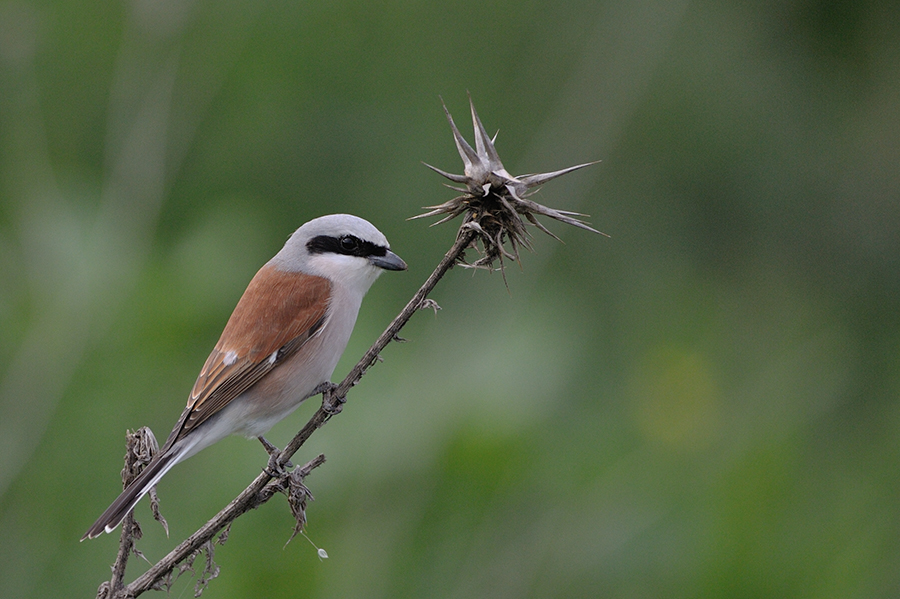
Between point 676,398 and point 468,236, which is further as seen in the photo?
point 676,398

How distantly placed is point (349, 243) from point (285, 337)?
321mm

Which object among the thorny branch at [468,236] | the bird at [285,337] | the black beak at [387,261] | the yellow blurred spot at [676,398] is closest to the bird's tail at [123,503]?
the thorny branch at [468,236]

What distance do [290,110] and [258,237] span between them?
65.3 inches

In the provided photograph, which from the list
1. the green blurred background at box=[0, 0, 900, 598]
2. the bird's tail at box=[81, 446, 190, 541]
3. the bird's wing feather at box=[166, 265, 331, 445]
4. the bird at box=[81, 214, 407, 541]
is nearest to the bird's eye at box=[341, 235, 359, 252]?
the bird at box=[81, 214, 407, 541]

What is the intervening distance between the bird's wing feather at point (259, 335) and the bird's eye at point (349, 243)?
14cm

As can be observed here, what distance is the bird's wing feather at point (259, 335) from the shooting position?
235 centimetres

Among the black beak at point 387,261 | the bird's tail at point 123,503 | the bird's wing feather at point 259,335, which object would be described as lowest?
the bird's tail at point 123,503

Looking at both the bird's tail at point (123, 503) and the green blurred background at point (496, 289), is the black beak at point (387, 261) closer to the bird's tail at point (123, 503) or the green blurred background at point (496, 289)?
the green blurred background at point (496, 289)

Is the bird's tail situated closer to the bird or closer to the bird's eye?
the bird

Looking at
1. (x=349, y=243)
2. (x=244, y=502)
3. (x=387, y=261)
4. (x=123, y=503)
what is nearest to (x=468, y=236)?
(x=244, y=502)

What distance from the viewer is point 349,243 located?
2.54 m

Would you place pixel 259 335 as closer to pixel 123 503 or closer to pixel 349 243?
pixel 349 243

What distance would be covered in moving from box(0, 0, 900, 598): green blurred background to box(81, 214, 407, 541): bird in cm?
37

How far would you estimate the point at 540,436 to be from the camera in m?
2.82
